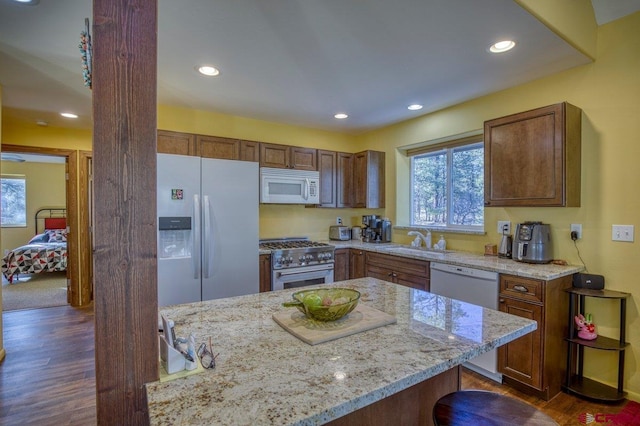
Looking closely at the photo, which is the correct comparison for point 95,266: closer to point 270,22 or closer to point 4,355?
point 270,22

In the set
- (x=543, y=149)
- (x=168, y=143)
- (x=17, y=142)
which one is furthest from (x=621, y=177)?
(x=17, y=142)

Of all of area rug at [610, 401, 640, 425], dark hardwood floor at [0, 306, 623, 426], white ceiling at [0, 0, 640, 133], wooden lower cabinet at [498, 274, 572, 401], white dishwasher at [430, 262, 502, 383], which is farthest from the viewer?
white dishwasher at [430, 262, 502, 383]

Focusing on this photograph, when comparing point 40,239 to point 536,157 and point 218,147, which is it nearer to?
point 218,147

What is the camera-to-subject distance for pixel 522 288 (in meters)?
2.25

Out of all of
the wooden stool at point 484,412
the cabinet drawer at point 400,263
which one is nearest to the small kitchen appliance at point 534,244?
the cabinet drawer at point 400,263

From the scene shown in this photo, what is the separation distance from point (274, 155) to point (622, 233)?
3213 mm

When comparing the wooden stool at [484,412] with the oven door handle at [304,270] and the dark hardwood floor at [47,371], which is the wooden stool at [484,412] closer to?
the dark hardwood floor at [47,371]

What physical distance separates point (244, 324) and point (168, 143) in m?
2.54

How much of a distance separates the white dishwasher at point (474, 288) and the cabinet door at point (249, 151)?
2.25 metres

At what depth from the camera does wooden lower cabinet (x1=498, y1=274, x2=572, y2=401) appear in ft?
7.13

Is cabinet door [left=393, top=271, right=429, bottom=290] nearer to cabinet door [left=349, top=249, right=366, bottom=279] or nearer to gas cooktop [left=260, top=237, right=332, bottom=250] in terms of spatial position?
cabinet door [left=349, top=249, right=366, bottom=279]

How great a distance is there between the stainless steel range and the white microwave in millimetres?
562

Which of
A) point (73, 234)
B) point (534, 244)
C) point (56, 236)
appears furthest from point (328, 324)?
point (56, 236)

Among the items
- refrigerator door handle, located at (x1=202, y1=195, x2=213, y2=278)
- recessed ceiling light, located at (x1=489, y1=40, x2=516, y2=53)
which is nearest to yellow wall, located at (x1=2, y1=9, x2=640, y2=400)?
recessed ceiling light, located at (x1=489, y1=40, x2=516, y2=53)
